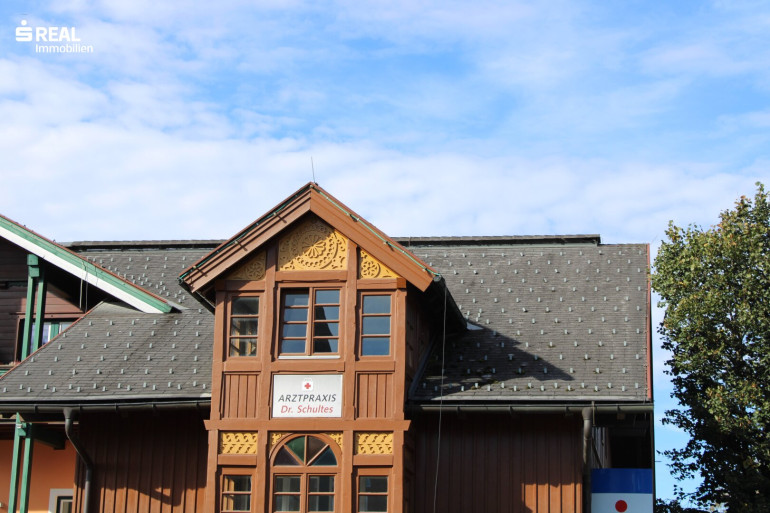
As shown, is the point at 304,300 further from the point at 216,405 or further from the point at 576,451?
the point at 576,451

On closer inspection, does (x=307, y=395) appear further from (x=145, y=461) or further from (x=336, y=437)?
(x=145, y=461)

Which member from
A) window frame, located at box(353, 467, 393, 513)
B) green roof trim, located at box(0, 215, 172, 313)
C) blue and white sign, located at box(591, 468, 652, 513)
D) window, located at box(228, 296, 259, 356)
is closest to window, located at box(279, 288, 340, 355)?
window, located at box(228, 296, 259, 356)

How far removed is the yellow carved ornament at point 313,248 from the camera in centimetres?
2025

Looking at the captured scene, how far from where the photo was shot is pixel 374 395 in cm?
1956

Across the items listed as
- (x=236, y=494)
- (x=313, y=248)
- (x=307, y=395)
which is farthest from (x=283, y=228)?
(x=236, y=494)

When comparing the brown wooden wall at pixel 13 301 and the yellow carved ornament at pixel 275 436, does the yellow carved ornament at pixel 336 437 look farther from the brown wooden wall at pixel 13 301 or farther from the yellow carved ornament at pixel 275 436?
the brown wooden wall at pixel 13 301

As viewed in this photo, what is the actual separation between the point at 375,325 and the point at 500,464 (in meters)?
3.38

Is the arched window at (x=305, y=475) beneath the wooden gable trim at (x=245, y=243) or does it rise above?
beneath

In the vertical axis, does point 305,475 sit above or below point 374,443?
below

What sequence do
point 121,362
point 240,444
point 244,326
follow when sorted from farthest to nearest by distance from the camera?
point 121,362
point 244,326
point 240,444

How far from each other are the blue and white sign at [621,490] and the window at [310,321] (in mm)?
5440

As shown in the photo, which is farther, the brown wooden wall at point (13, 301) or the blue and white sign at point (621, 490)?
the brown wooden wall at point (13, 301)

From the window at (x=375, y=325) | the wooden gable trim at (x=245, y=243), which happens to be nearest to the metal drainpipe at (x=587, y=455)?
the window at (x=375, y=325)

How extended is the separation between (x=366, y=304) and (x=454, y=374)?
85.6 inches
